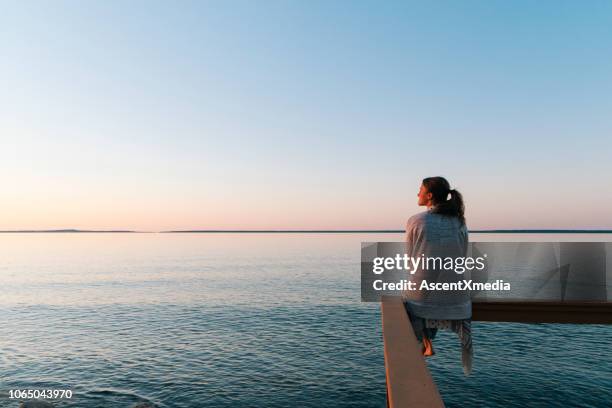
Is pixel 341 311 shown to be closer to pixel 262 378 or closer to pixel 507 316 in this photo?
pixel 262 378

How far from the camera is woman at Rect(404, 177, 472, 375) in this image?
401cm

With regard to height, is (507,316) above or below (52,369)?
above

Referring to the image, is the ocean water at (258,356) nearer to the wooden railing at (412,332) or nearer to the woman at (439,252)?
the wooden railing at (412,332)

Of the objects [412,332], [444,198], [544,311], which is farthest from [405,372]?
[544,311]

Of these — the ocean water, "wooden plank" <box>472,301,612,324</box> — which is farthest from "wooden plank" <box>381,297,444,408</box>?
the ocean water

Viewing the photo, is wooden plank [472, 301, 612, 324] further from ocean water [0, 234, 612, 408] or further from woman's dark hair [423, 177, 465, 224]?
ocean water [0, 234, 612, 408]

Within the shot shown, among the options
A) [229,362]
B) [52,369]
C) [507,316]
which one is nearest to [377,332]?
[229,362]

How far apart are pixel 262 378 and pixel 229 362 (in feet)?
11.1

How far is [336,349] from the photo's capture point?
26.8m

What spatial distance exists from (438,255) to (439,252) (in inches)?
1.2

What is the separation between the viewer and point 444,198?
13.4 feet

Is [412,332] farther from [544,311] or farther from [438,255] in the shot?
[544,311]

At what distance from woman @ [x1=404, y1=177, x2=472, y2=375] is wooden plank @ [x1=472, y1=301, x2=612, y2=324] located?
0.68m

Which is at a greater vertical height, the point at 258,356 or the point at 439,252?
the point at 439,252
